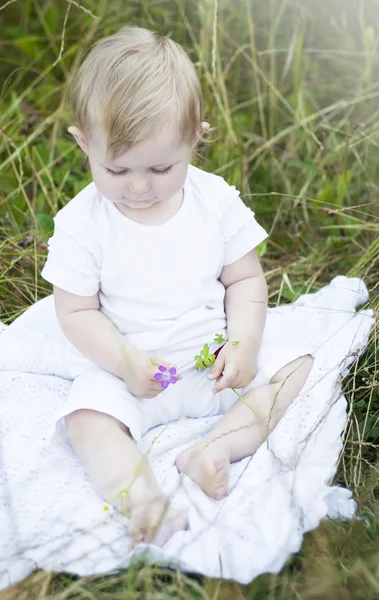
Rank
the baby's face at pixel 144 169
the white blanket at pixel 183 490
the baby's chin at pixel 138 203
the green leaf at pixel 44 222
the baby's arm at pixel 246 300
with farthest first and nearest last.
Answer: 1. the green leaf at pixel 44 222
2. the baby's arm at pixel 246 300
3. the baby's chin at pixel 138 203
4. the baby's face at pixel 144 169
5. the white blanket at pixel 183 490

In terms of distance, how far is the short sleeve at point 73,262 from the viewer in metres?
1.66

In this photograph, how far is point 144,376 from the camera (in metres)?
1.58

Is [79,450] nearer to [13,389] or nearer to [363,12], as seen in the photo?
[13,389]

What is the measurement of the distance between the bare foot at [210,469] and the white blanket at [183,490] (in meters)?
0.02

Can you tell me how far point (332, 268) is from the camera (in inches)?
93.5

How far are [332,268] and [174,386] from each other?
86 cm

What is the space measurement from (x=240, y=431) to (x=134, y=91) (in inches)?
27.4

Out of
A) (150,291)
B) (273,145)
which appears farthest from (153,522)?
(273,145)

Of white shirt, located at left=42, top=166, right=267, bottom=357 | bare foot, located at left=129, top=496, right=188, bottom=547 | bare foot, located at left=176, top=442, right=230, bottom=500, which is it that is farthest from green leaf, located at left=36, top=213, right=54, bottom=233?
bare foot, located at left=129, top=496, right=188, bottom=547

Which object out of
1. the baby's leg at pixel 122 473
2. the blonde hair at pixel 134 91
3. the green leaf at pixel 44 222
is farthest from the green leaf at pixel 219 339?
the green leaf at pixel 44 222

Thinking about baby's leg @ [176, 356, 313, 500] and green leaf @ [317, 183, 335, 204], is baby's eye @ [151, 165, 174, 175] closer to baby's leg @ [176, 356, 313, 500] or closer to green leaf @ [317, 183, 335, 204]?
baby's leg @ [176, 356, 313, 500]

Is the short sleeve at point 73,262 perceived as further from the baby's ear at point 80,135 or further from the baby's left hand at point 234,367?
the baby's left hand at point 234,367

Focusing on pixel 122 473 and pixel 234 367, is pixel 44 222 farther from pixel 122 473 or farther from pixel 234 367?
pixel 122 473

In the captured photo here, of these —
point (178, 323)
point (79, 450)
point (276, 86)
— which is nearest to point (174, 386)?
point (178, 323)
